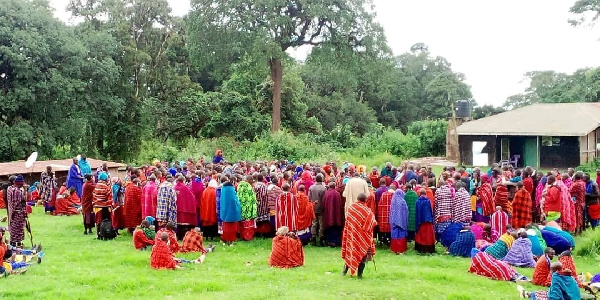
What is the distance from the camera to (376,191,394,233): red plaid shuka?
12.5 metres

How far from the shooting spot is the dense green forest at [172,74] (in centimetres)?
2750

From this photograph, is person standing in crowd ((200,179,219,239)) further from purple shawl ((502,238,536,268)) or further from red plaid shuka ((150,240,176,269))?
purple shawl ((502,238,536,268))

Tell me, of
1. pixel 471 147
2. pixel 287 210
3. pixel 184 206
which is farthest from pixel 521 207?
pixel 471 147

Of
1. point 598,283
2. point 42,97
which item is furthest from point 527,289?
point 42,97

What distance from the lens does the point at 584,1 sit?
3503cm

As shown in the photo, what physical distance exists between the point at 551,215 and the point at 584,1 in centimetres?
2603

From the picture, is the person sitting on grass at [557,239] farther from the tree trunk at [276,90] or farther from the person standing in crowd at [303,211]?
the tree trunk at [276,90]

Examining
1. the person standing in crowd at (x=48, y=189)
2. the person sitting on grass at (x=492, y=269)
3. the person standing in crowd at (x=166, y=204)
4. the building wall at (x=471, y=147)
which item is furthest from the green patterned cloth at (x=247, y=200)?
the building wall at (x=471, y=147)

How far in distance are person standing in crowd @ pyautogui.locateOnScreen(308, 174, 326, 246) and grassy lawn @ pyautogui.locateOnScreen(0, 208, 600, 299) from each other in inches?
26.8

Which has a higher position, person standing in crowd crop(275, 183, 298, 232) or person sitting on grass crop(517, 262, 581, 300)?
person standing in crowd crop(275, 183, 298, 232)

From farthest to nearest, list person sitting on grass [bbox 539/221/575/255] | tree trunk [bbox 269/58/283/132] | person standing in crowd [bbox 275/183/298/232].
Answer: tree trunk [bbox 269/58/283/132] → person standing in crowd [bbox 275/183/298/232] → person sitting on grass [bbox 539/221/575/255]

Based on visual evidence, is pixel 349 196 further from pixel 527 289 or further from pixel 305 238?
pixel 527 289

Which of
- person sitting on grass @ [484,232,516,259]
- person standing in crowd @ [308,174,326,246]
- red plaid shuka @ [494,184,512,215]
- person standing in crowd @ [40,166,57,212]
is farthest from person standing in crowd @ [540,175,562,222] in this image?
person standing in crowd @ [40,166,57,212]

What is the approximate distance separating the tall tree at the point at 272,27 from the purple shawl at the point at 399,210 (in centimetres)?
2295
